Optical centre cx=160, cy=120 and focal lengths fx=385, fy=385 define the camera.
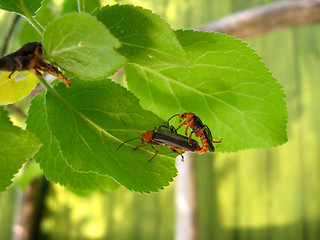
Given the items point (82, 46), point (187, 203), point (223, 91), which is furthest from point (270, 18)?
point (82, 46)

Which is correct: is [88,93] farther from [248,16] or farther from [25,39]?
[248,16]

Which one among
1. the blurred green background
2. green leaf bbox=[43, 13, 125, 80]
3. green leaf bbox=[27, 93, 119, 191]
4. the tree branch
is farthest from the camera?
the blurred green background

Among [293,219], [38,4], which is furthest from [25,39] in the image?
[293,219]

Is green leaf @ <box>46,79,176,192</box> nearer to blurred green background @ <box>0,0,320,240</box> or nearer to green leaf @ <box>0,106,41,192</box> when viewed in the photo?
green leaf @ <box>0,106,41,192</box>

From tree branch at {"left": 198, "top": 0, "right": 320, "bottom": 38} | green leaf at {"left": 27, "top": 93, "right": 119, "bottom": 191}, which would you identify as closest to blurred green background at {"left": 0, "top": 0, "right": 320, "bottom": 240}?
tree branch at {"left": 198, "top": 0, "right": 320, "bottom": 38}

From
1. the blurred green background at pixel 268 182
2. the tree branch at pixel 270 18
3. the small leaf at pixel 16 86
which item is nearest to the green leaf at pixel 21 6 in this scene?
the small leaf at pixel 16 86
